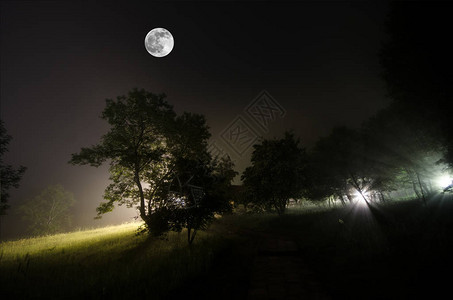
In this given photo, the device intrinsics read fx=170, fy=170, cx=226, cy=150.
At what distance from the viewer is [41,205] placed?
39719 mm

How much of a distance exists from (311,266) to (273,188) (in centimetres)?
1212

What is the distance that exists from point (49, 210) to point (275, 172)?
52.4 metres

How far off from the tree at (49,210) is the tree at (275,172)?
47.4 meters

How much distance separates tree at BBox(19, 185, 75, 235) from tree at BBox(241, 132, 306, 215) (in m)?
47.4

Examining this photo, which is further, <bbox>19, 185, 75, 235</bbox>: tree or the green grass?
<bbox>19, 185, 75, 235</bbox>: tree

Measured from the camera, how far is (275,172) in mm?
18703

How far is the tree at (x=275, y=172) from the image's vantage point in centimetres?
1847

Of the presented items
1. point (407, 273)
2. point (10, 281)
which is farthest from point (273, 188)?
point (10, 281)

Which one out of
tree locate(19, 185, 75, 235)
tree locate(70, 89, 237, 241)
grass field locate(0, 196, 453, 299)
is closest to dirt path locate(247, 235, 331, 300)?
grass field locate(0, 196, 453, 299)

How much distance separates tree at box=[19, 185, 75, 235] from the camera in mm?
38031

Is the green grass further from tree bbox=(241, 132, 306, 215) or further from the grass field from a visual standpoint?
tree bbox=(241, 132, 306, 215)

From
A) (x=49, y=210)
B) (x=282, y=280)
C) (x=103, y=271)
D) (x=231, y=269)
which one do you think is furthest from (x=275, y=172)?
(x=49, y=210)

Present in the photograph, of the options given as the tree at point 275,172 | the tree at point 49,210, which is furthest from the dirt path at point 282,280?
the tree at point 49,210

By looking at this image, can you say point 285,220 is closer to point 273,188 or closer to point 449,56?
point 273,188
